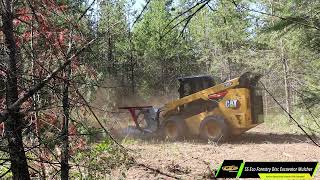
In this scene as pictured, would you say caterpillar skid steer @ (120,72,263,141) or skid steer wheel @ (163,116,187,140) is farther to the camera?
skid steer wheel @ (163,116,187,140)

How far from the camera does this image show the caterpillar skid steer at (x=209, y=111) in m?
12.8

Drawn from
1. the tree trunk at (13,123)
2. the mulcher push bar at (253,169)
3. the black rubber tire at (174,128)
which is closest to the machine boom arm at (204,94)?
the black rubber tire at (174,128)

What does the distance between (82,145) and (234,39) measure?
22781mm

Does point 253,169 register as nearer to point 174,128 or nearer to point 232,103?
point 232,103

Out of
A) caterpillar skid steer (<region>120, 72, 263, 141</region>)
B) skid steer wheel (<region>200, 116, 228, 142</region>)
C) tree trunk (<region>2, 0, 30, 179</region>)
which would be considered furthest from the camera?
skid steer wheel (<region>200, 116, 228, 142</region>)

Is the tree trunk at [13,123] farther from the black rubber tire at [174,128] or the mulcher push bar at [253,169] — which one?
the black rubber tire at [174,128]

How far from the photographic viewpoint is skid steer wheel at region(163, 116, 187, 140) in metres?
14.0

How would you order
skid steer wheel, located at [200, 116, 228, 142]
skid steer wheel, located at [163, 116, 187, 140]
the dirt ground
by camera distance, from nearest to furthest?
the dirt ground → skid steer wheel, located at [200, 116, 228, 142] → skid steer wheel, located at [163, 116, 187, 140]

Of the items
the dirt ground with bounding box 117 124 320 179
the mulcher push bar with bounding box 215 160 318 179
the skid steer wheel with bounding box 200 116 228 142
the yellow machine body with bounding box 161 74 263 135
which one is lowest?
the dirt ground with bounding box 117 124 320 179

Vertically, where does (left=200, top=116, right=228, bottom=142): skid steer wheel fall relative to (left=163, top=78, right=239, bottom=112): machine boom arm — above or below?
below

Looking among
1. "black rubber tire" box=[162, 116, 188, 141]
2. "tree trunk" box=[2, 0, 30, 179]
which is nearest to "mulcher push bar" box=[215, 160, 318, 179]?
"tree trunk" box=[2, 0, 30, 179]

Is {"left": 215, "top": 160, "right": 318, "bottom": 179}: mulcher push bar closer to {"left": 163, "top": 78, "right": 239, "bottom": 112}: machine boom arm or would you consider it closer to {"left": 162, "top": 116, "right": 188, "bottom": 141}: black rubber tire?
{"left": 163, "top": 78, "right": 239, "bottom": 112}: machine boom arm

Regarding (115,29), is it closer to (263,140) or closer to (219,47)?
(263,140)

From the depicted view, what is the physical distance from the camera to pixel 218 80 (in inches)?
568
